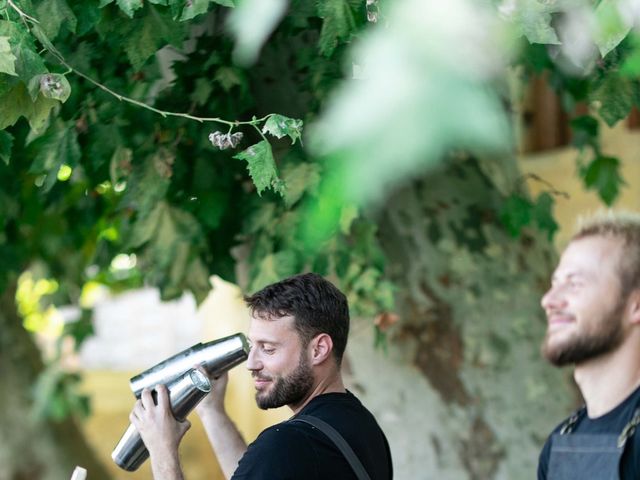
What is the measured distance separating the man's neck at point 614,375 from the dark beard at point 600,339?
0.02 meters

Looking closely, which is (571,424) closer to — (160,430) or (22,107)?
(160,430)

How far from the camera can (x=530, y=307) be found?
5.04m

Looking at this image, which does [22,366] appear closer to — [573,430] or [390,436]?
[390,436]

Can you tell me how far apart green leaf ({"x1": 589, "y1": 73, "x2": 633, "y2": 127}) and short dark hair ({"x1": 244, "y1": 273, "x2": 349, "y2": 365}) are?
1183 millimetres

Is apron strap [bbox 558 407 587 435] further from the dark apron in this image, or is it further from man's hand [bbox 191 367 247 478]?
man's hand [bbox 191 367 247 478]

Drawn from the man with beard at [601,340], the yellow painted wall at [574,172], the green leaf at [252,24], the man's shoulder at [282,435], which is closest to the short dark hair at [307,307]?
the man's shoulder at [282,435]

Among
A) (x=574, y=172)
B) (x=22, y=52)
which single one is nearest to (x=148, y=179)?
(x=22, y=52)

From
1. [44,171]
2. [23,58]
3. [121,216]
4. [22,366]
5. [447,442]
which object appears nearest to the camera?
[23,58]

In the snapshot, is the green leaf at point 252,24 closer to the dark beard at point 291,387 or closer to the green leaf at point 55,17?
the green leaf at point 55,17

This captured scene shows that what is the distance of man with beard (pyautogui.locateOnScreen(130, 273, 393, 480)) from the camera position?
2908 millimetres

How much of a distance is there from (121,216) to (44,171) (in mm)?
1311

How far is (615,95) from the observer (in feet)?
12.5

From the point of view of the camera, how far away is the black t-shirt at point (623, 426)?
2.69 metres

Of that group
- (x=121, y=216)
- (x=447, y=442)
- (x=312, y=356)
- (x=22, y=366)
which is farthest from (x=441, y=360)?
(x=22, y=366)
